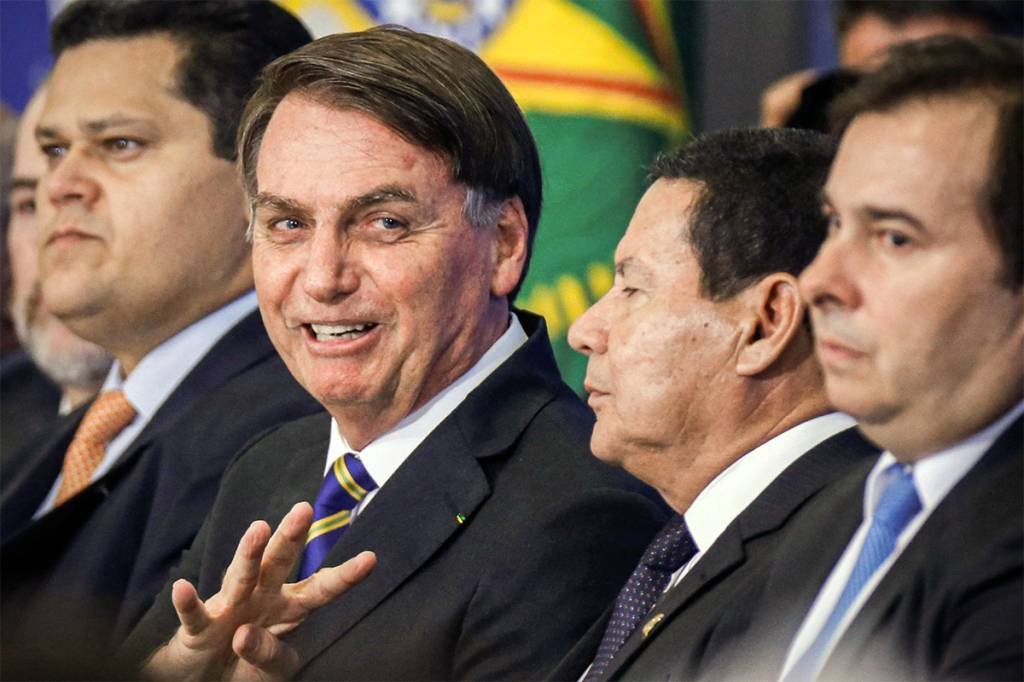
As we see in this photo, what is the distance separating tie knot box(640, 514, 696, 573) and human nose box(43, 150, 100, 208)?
1597 mm

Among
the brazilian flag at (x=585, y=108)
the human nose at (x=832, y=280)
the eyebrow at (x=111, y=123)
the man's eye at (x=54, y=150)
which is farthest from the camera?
the brazilian flag at (x=585, y=108)

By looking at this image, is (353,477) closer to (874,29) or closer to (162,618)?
(162,618)

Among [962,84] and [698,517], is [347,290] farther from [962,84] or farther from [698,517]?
[962,84]

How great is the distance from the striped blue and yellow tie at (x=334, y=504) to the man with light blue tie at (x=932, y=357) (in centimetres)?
103

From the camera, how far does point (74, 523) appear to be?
3.21 m

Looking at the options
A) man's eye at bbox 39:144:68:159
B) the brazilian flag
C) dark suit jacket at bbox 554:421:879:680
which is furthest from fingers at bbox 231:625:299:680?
the brazilian flag

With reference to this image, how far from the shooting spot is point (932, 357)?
5.26 feet

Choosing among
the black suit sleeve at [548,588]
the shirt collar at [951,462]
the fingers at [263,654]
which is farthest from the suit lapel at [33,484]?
the shirt collar at [951,462]

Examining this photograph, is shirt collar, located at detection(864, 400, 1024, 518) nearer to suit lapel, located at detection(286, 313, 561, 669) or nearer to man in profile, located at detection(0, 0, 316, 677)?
suit lapel, located at detection(286, 313, 561, 669)

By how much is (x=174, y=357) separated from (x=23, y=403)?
1.17 m

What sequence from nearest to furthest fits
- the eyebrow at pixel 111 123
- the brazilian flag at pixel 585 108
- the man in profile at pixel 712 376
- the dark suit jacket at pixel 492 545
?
1. the man in profile at pixel 712 376
2. the dark suit jacket at pixel 492 545
3. the eyebrow at pixel 111 123
4. the brazilian flag at pixel 585 108

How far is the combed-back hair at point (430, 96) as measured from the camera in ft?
8.34

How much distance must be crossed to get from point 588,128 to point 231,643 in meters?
2.85

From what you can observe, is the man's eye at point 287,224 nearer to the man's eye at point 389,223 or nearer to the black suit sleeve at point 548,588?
the man's eye at point 389,223
